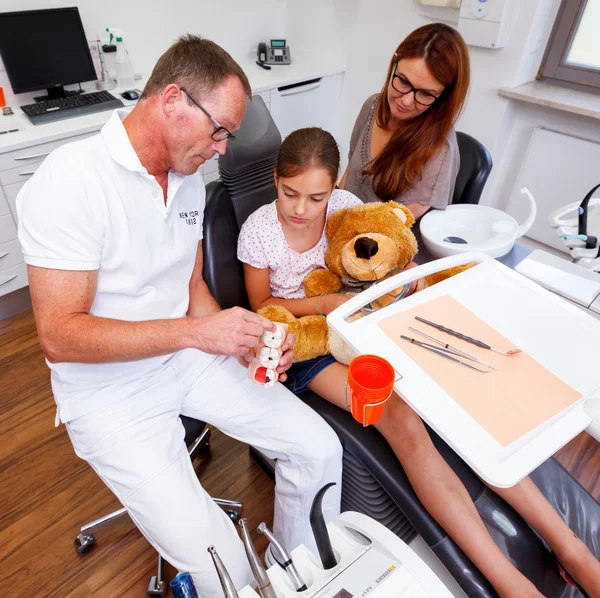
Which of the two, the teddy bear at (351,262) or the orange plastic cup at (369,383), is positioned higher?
the orange plastic cup at (369,383)

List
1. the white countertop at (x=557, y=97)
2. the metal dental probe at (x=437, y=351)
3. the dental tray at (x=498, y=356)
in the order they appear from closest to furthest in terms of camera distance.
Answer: the dental tray at (x=498, y=356)
the metal dental probe at (x=437, y=351)
the white countertop at (x=557, y=97)

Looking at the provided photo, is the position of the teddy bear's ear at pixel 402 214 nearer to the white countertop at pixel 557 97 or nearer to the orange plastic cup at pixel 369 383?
the orange plastic cup at pixel 369 383

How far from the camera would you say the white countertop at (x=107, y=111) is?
76.4 inches

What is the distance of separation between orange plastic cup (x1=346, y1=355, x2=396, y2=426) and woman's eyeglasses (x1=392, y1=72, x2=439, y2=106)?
103cm

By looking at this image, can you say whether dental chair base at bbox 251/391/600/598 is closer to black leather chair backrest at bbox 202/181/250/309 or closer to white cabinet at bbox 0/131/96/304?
black leather chair backrest at bbox 202/181/250/309

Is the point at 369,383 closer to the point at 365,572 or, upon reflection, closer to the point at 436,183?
the point at 365,572

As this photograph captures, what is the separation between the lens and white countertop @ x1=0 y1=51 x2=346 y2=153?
6.36 feet

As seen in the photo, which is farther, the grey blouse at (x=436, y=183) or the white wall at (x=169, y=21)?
the white wall at (x=169, y=21)

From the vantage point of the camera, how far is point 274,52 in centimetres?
308

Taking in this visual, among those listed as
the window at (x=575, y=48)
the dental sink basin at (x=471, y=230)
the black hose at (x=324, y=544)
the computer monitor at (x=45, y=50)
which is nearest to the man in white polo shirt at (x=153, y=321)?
the black hose at (x=324, y=544)

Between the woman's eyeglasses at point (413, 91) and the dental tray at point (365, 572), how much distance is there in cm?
128

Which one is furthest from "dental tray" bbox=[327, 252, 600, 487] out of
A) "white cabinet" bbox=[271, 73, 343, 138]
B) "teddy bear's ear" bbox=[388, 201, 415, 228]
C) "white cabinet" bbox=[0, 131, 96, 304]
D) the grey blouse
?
"white cabinet" bbox=[271, 73, 343, 138]

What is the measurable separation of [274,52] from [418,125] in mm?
1995

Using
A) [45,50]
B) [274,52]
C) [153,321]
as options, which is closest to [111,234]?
[153,321]
